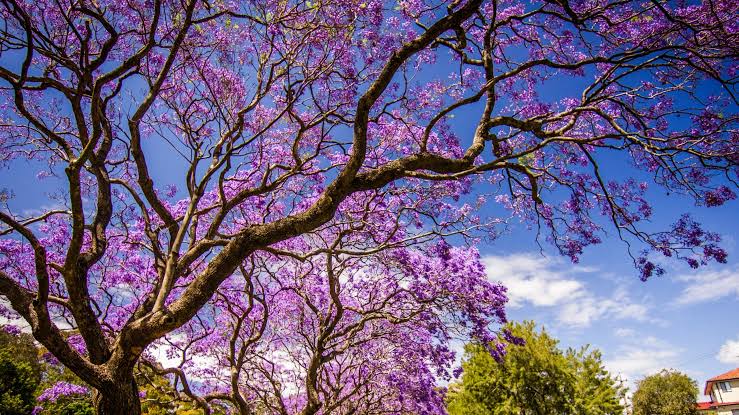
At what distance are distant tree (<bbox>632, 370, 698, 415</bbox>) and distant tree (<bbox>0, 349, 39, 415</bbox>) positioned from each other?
34.0 metres

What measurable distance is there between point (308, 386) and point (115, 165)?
5.65 m

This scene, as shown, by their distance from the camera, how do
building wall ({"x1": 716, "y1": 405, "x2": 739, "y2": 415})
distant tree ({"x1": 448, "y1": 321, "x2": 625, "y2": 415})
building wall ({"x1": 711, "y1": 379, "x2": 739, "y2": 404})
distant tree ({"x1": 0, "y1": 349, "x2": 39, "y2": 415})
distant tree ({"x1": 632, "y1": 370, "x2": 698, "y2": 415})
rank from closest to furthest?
distant tree ({"x1": 0, "y1": 349, "x2": 39, "y2": 415}), distant tree ({"x1": 448, "y1": 321, "x2": 625, "y2": 415}), distant tree ({"x1": 632, "y1": 370, "x2": 698, "y2": 415}), building wall ({"x1": 716, "y1": 405, "x2": 739, "y2": 415}), building wall ({"x1": 711, "y1": 379, "x2": 739, "y2": 404})

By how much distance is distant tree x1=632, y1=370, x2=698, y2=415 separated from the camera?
28016mm

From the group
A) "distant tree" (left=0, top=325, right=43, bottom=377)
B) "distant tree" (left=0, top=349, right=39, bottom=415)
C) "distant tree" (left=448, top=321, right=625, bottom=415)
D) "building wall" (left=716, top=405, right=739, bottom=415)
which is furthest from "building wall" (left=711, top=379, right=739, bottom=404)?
"distant tree" (left=0, top=325, right=43, bottom=377)

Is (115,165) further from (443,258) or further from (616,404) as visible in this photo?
(616,404)

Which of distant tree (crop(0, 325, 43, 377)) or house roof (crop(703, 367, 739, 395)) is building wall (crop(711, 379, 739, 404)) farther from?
distant tree (crop(0, 325, 43, 377))

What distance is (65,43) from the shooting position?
6.98 meters

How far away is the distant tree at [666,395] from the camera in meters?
28.0

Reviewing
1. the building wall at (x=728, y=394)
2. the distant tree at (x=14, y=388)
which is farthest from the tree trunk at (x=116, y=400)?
the building wall at (x=728, y=394)

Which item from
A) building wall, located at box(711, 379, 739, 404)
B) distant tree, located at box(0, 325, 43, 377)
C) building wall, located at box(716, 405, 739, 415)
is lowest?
building wall, located at box(716, 405, 739, 415)

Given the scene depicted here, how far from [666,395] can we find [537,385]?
18.1 metres

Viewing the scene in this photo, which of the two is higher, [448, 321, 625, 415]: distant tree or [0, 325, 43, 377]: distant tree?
[0, 325, 43, 377]: distant tree

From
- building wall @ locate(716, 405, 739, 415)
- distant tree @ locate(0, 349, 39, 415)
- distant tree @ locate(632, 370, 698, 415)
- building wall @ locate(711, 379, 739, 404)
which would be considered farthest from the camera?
building wall @ locate(711, 379, 739, 404)

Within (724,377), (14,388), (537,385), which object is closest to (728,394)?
(724,377)
